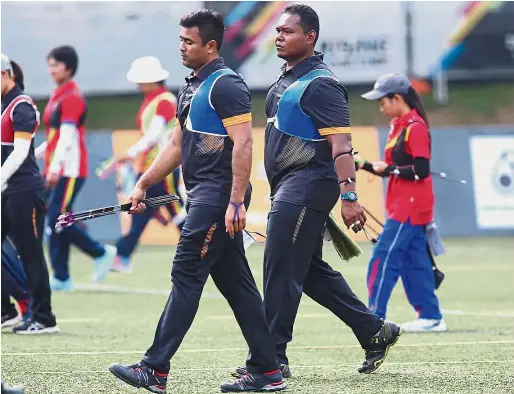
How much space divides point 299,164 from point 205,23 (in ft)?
3.03

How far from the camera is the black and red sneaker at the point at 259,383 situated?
23.3ft

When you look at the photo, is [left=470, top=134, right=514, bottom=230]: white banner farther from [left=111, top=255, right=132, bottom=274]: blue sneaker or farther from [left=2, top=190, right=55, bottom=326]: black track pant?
[left=2, top=190, right=55, bottom=326]: black track pant

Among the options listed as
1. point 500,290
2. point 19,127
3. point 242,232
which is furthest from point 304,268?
point 500,290

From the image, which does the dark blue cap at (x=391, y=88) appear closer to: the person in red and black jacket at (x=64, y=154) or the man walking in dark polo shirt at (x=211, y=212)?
the man walking in dark polo shirt at (x=211, y=212)

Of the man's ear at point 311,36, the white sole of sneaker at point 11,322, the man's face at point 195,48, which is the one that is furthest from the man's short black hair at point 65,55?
the man's face at point 195,48

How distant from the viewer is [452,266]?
15820 millimetres

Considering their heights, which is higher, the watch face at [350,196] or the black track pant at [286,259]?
the watch face at [350,196]

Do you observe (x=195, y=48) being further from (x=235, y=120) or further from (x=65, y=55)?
(x=65, y=55)

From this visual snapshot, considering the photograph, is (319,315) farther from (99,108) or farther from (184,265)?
(99,108)

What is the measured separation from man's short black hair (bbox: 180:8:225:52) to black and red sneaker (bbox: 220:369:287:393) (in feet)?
5.64

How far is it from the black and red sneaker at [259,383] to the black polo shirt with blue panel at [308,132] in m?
0.93

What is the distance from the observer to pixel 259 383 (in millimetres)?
7125

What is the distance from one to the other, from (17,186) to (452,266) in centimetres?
728

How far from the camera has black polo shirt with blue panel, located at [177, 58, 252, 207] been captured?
274 inches
